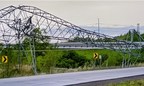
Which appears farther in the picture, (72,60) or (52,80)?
(72,60)

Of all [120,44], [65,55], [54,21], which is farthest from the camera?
[120,44]

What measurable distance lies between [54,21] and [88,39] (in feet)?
27.7

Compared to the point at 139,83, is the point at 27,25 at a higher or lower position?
higher

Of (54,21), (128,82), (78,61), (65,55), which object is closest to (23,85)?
(128,82)

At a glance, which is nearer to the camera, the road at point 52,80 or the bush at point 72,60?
the road at point 52,80

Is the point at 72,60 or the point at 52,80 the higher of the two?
the point at 52,80

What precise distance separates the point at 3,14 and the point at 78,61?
1993 centimetres

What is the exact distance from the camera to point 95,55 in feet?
128

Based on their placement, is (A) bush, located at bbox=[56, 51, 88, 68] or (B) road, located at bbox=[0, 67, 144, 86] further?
(A) bush, located at bbox=[56, 51, 88, 68]

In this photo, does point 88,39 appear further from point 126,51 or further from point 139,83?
point 139,83

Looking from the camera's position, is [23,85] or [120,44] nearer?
[23,85]

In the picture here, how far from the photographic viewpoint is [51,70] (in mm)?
32656

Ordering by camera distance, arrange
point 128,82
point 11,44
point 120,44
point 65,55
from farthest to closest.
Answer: point 120,44, point 65,55, point 11,44, point 128,82

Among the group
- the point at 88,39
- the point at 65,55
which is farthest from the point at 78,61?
the point at 88,39
